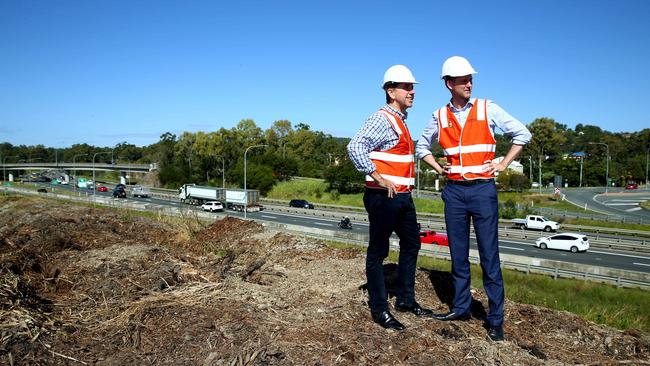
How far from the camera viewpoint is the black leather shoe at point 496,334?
385 centimetres

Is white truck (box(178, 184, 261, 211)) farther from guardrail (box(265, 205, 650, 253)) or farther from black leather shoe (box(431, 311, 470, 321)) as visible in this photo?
black leather shoe (box(431, 311, 470, 321))

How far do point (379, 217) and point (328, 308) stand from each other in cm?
101

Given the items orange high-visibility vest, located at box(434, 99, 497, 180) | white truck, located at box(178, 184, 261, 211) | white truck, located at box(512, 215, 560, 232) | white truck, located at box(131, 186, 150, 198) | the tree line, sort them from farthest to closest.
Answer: the tree line, white truck, located at box(131, 186, 150, 198), white truck, located at box(178, 184, 261, 211), white truck, located at box(512, 215, 560, 232), orange high-visibility vest, located at box(434, 99, 497, 180)

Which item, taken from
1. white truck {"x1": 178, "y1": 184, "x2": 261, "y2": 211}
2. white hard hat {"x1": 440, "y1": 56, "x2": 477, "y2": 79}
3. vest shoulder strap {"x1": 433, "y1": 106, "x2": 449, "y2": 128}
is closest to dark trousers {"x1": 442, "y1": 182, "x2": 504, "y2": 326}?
vest shoulder strap {"x1": 433, "y1": 106, "x2": 449, "y2": 128}

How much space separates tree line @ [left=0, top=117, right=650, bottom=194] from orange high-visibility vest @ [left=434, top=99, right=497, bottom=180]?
52.2 metres

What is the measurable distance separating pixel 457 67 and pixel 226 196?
47482 millimetres

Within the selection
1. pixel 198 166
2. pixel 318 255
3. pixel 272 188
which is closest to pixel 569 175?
pixel 272 188

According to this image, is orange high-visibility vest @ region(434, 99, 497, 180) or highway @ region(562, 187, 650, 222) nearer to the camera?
orange high-visibility vest @ region(434, 99, 497, 180)

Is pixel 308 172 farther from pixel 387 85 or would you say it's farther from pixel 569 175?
pixel 387 85

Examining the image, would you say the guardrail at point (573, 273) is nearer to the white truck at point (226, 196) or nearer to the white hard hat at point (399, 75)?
the white hard hat at point (399, 75)

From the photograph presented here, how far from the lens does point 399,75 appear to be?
171 inches

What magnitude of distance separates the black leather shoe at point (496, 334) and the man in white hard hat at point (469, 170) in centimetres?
13

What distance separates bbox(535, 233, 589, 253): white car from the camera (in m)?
28.4

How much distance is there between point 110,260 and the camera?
21.1ft
